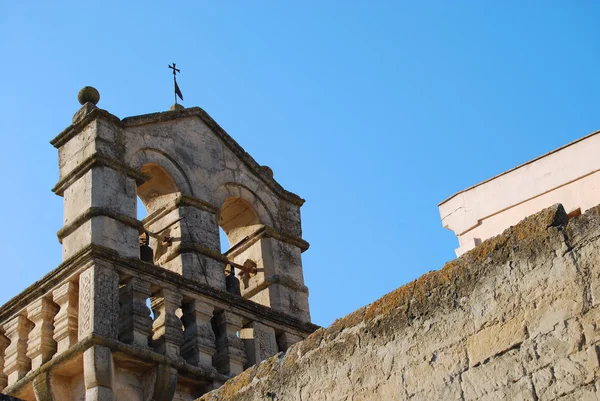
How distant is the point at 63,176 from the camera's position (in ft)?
33.0

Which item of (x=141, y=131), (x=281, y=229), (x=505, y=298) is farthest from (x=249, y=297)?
(x=505, y=298)

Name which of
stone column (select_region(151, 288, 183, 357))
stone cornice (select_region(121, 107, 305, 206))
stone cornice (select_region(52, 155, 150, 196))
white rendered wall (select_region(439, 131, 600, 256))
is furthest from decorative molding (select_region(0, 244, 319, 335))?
white rendered wall (select_region(439, 131, 600, 256))

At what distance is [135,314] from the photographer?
29.2 feet

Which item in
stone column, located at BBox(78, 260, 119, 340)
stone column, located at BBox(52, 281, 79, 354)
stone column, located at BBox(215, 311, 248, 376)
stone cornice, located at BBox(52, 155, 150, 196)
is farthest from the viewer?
stone cornice, located at BBox(52, 155, 150, 196)

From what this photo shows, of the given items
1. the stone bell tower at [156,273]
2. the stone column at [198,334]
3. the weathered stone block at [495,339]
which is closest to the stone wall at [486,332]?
the weathered stone block at [495,339]

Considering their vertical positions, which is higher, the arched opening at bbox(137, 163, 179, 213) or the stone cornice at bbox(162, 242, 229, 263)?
the arched opening at bbox(137, 163, 179, 213)

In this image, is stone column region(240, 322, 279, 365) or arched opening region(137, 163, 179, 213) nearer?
stone column region(240, 322, 279, 365)

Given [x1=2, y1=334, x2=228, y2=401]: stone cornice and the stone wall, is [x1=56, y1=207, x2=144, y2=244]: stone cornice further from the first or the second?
the stone wall

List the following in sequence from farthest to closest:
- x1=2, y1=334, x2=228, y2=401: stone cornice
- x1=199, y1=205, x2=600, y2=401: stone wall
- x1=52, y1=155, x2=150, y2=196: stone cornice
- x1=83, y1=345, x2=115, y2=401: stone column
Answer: x1=52, y1=155, x2=150, y2=196: stone cornice < x1=2, y1=334, x2=228, y2=401: stone cornice < x1=83, y1=345, x2=115, y2=401: stone column < x1=199, y1=205, x2=600, y2=401: stone wall

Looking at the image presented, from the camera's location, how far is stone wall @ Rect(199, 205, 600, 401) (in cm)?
391

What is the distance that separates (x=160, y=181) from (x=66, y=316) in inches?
80.0

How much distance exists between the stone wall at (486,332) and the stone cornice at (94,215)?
4873 mm

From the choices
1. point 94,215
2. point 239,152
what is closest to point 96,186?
point 94,215

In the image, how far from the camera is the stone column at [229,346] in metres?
9.31
